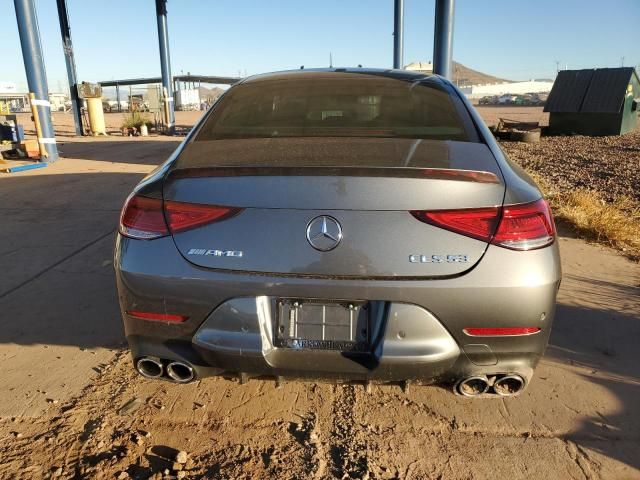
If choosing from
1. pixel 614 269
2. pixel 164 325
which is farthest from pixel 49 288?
pixel 614 269

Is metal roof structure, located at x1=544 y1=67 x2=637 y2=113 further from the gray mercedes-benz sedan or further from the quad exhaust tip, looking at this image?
the quad exhaust tip

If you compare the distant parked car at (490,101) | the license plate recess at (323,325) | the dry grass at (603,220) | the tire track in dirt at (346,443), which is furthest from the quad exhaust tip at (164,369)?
the distant parked car at (490,101)

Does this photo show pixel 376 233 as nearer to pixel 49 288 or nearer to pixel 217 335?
pixel 217 335

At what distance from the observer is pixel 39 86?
35.4 ft

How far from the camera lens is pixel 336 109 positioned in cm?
310

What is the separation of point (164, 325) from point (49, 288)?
7.87ft

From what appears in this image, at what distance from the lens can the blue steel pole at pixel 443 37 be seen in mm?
9516

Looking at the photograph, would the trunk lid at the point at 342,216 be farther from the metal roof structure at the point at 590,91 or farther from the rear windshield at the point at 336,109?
the metal roof structure at the point at 590,91

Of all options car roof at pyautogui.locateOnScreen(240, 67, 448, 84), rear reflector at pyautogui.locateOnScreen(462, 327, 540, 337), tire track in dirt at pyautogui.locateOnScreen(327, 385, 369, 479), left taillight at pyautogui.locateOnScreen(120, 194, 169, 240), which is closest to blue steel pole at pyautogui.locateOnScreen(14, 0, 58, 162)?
car roof at pyautogui.locateOnScreen(240, 67, 448, 84)

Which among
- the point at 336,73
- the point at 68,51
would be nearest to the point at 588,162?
the point at 336,73

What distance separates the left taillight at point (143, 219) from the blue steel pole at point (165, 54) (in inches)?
775

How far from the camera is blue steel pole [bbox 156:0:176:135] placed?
1936 centimetres

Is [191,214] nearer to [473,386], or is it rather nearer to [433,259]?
[433,259]

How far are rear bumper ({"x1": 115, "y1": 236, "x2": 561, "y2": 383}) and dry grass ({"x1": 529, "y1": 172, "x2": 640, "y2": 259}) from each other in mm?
3545
